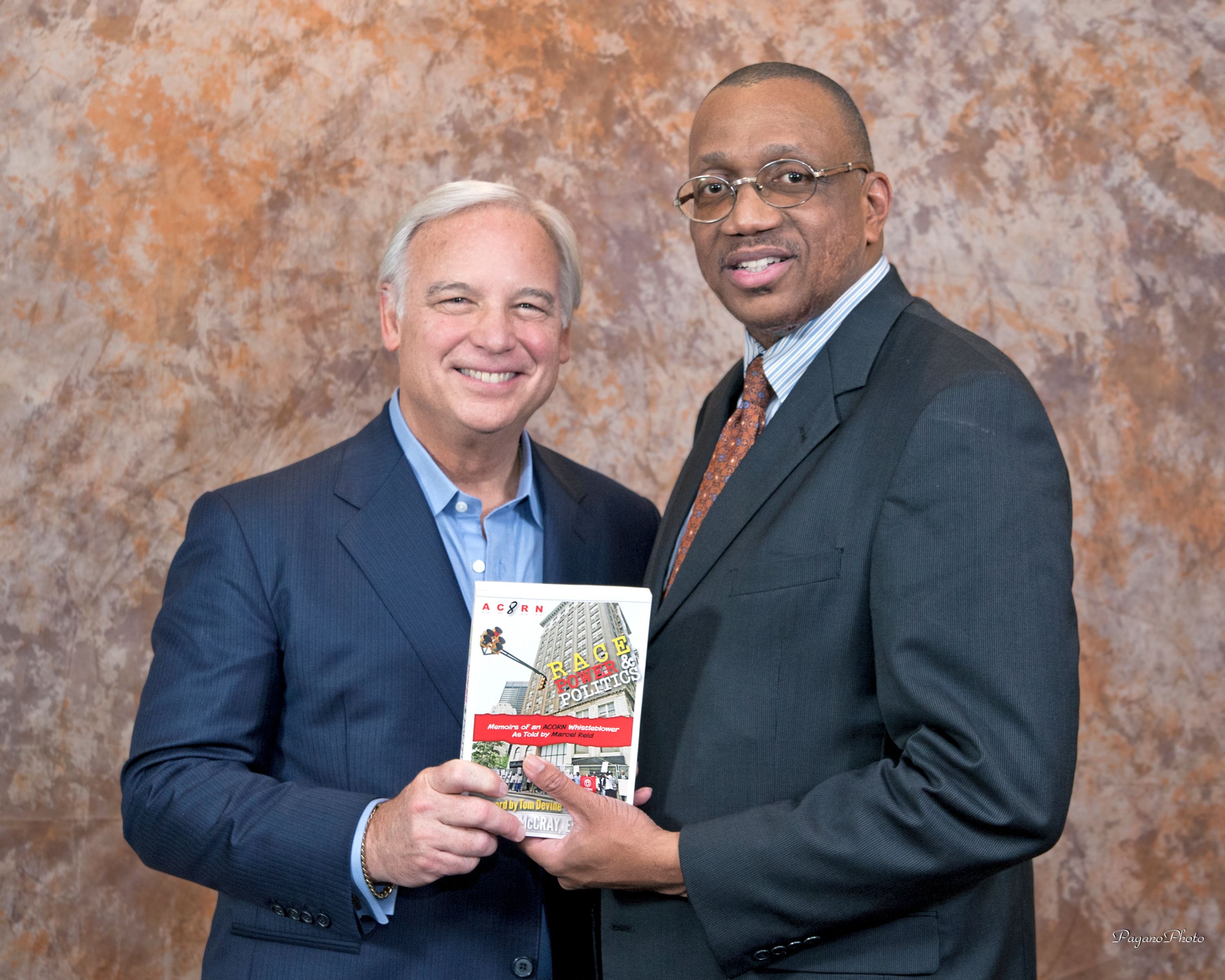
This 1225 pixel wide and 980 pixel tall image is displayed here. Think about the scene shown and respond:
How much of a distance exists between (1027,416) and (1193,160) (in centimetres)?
225


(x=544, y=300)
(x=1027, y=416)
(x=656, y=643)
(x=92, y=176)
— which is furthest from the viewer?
(x=92, y=176)

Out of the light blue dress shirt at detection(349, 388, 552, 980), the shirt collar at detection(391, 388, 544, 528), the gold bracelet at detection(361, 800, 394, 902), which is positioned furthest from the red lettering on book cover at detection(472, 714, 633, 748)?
the shirt collar at detection(391, 388, 544, 528)

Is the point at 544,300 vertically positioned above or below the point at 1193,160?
below

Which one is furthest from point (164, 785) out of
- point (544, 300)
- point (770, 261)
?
point (770, 261)

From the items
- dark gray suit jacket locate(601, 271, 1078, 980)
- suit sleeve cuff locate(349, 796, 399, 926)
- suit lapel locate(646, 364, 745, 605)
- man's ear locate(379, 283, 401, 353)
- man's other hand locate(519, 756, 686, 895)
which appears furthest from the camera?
man's ear locate(379, 283, 401, 353)

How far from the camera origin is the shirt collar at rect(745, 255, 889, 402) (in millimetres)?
2137

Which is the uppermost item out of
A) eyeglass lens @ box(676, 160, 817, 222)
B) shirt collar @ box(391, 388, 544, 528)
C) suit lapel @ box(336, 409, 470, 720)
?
eyeglass lens @ box(676, 160, 817, 222)

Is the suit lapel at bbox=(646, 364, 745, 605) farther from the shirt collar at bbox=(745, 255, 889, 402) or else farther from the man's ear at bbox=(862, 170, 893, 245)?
the man's ear at bbox=(862, 170, 893, 245)

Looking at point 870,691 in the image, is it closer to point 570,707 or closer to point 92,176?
point 570,707

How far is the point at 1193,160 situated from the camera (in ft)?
11.5

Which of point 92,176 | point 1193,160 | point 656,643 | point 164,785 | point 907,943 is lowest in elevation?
point 907,943

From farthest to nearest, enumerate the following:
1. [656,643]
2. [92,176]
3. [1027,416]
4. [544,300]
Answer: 1. [92,176]
2. [544,300]
3. [656,643]
4. [1027,416]

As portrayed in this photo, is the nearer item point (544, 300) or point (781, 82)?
point (781, 82)

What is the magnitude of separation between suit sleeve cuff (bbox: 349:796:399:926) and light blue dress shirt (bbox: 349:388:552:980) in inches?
17.6
